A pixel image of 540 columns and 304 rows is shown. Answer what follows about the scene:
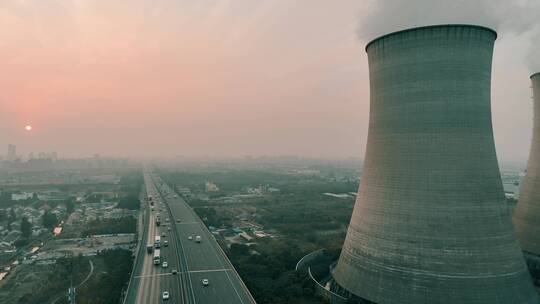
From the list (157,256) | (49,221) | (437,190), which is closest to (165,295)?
(157,256)

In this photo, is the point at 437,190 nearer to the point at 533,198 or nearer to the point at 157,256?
the point at 533,198

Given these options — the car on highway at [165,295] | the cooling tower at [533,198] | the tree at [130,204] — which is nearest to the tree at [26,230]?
the tree at [130,204]

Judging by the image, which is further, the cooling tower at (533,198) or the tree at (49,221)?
the tree at (49,221)

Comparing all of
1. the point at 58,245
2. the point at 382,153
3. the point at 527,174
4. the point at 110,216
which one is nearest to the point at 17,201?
the point at 110,216

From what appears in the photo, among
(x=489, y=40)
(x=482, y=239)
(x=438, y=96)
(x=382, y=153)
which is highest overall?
(x=489, y=40)

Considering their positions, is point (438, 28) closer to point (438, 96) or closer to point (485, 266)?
point (438, 96)

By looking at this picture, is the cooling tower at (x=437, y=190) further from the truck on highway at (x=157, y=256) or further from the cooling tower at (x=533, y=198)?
the truck on highway at (x=157, y=256)
